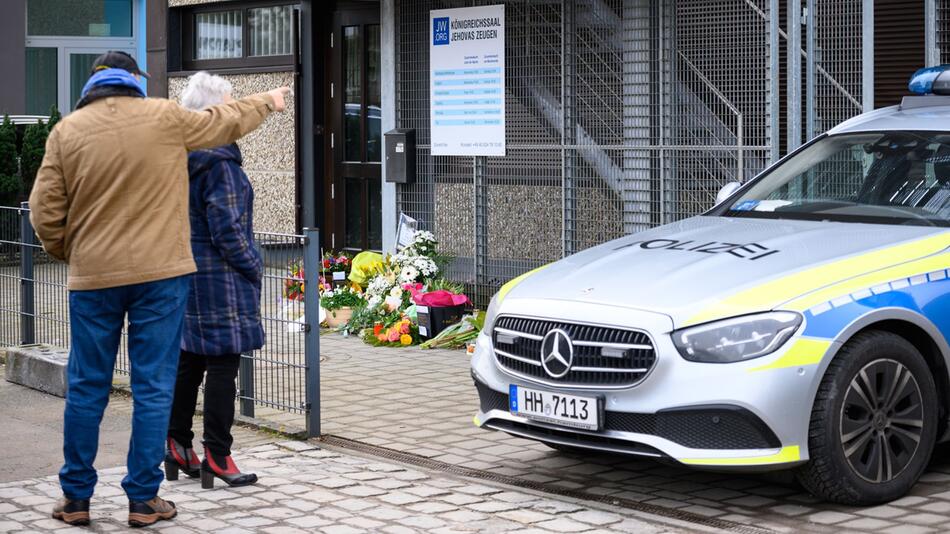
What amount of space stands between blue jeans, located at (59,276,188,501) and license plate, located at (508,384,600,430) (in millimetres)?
1443

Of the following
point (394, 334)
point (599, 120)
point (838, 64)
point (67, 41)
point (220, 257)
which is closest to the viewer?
point (220, 257)

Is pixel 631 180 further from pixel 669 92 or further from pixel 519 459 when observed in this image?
pixel 519 459

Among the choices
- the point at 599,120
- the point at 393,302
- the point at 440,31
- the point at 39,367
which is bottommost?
the point at 39,367

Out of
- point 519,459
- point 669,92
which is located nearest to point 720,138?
point 669,92

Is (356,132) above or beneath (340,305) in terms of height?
above

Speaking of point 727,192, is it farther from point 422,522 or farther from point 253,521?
point 253,521

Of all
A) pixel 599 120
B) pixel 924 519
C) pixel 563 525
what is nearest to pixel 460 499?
pixel 563 525

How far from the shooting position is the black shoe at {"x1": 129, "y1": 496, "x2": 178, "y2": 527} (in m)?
5.52

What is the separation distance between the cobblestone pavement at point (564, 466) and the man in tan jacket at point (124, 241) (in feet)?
5.58

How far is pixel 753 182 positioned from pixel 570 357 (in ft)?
6.44

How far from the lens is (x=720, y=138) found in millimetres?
9883

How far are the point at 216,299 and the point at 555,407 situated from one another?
1545 mm

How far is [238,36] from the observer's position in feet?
50.1

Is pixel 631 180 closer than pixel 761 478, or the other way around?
pixel 761 478
